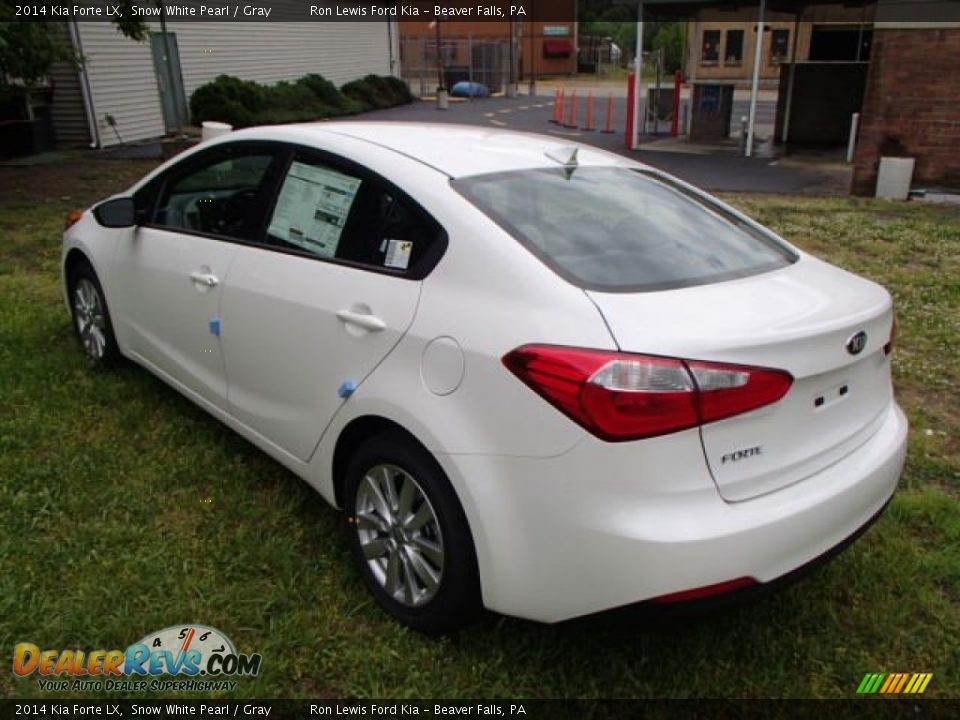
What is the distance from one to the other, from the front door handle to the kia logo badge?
2338mm

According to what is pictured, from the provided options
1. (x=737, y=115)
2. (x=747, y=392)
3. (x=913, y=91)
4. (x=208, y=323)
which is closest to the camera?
(x=747, y=392)

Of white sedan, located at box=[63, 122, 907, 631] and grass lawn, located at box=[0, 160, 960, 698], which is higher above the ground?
white sedan, located at box=[63, 122, 907, 631]

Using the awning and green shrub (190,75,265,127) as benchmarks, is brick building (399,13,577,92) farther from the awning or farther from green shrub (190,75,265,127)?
green shrub (190,75,265,127)

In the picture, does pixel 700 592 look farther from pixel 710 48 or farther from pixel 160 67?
pixel 710 48

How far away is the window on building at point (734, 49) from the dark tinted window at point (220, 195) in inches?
1715

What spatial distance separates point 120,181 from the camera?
491 inches

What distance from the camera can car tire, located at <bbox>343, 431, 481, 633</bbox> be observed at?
7.77ft

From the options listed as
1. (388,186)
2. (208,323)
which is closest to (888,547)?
(388,186)

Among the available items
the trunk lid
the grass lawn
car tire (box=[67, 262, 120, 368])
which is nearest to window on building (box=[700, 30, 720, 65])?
the grass lawn

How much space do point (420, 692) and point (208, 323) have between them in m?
1.78

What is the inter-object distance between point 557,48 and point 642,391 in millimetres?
49327

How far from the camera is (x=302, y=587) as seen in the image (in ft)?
9.43

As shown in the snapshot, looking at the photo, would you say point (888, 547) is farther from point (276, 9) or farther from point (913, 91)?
point (276, 9)

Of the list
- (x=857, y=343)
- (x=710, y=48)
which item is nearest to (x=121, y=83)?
(x=857, y=343)
